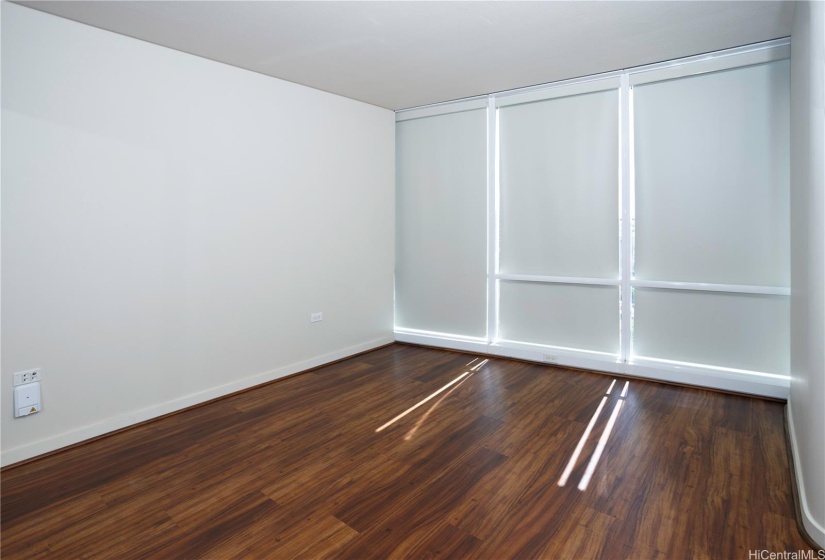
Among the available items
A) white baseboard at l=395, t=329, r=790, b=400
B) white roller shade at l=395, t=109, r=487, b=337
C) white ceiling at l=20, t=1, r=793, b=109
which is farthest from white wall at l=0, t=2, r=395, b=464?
→ white baseboard at l=395, t=329, r=790, b=400

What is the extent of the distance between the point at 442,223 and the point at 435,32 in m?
2.39

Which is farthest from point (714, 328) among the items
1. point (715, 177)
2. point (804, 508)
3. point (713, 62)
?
point (713, 62)

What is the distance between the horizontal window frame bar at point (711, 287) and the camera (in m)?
3.55

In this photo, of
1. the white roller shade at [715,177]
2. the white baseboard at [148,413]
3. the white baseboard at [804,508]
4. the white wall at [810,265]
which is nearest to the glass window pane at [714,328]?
the white roller shade at [715,177]

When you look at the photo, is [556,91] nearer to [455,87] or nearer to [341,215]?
[455,87]

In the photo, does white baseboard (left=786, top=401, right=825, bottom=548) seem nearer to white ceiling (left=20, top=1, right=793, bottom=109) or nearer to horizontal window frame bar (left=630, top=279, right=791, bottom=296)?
horizontal window frame bar (left=630, top=279, right=791, bottom=296)

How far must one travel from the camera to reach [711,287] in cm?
381

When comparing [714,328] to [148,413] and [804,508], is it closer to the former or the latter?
[804,508]

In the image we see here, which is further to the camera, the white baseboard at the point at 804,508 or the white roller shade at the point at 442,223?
the white roller shade at the point at 442,223

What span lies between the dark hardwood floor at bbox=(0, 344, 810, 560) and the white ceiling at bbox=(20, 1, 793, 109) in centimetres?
278

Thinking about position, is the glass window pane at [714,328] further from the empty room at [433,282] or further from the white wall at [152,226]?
the white wall at [152,226]

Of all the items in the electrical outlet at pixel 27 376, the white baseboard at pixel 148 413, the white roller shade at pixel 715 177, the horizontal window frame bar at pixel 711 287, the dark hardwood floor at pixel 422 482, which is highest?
the white roller shade at pixel 715 177

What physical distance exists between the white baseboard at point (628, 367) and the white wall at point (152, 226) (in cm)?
139

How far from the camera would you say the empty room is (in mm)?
2211
